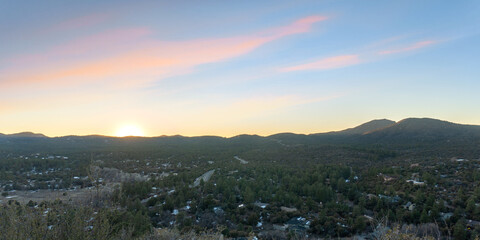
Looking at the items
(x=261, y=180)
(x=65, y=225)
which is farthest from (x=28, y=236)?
(x=261, y=180)

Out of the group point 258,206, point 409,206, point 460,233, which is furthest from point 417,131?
point 258,206

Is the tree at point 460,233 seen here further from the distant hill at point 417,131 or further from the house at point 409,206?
the distant hill at point 417,131

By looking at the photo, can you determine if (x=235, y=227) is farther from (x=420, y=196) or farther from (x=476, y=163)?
(x=476, y=163)

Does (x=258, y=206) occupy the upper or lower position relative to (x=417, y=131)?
lower

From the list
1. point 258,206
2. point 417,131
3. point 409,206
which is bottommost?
point 258,206

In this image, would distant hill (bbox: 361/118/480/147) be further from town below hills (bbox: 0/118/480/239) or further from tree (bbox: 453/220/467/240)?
tree (bbox: 453/220/467/240)

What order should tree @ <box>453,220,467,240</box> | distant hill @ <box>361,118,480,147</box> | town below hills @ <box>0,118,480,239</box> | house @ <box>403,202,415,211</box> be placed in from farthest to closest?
distant hill @ <box>361,118,480,147</box>, house @ <box>403,202,415,211</box>, tree @ <box>453,220,467,240</box>, town below hills @ <box>0,118,480,239</box>

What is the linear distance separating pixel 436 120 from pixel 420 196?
262ft

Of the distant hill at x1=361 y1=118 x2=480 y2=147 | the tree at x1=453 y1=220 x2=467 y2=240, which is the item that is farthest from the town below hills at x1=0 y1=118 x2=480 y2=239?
the distant hill at x1=361 y1=118 x2=480 y2=147

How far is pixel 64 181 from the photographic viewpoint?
2197cm

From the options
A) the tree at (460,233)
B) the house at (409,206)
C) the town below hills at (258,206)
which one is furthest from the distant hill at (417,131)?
the tree at (460,233)

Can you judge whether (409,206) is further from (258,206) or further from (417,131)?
(417,131)

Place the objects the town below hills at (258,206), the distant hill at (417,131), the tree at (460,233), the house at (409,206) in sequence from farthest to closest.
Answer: the distant hill at (417,131), the house at (409,206), the tree at (460,233), the town below hills at (258,206)

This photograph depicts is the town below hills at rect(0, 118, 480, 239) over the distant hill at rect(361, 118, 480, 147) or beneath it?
beneath
